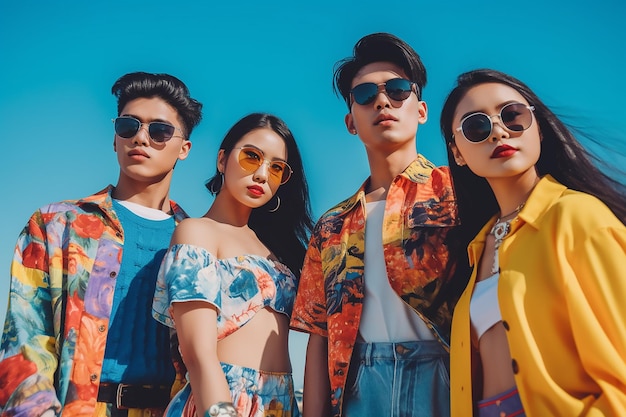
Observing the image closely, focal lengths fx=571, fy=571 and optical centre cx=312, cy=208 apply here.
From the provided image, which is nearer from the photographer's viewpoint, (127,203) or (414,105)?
(414,105)

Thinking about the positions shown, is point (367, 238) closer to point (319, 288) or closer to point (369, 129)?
point (319, 288)

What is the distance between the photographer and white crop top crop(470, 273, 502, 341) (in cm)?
285

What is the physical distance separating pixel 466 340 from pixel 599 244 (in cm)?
90

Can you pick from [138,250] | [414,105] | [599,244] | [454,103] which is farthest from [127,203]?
[599,244]

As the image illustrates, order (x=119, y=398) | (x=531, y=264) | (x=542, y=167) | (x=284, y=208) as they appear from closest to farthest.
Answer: (x=531, y=264), (x=542, y=167), (x=119, y=398), (x=284, y=208)

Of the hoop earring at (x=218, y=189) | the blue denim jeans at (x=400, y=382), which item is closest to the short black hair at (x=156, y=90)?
the hoop earring at (x=218, y=189)

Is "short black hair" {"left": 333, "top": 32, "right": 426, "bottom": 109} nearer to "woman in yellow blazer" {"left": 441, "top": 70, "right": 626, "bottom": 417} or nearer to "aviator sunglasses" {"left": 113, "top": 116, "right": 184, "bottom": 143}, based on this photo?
"woman in yellow blazer" {"left": 441, "top": 70, "right": 626, "bottom": 417}

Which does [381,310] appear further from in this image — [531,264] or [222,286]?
[531,264]

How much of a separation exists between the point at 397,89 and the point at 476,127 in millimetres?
1133

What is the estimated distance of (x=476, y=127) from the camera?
3.15m

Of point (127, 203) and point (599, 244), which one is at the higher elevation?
point (127, 203)

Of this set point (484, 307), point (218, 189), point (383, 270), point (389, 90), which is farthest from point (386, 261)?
point (218, 189)

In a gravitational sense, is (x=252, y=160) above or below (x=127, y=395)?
above

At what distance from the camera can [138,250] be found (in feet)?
15.3
